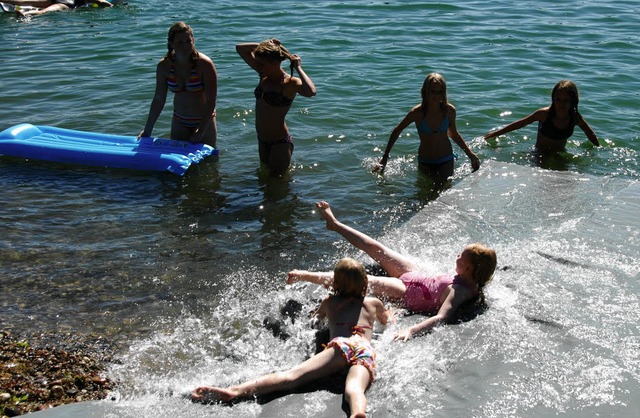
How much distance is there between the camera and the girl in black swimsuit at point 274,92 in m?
7.78

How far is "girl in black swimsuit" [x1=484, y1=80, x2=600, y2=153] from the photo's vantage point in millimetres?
9148

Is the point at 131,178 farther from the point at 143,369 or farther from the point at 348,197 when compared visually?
the point at 143,369

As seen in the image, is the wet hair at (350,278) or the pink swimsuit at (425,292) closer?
the wet hair at (350,278)

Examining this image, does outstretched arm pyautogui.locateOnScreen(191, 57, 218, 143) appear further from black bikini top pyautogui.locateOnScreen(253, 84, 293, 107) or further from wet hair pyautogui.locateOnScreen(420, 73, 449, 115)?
wet hair pyautogui.locateOnScreen(420, 73, 449, 115)

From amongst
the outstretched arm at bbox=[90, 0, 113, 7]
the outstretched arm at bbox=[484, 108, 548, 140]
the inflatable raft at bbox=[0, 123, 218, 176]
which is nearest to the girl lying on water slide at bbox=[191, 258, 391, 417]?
the inflatable raft at bbox=[0, 123, 218, 176]

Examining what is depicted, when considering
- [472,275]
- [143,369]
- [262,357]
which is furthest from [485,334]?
[143,369]

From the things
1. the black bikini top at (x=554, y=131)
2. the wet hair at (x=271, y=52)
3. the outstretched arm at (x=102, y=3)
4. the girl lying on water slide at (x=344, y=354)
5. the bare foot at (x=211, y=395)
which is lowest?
the bare foot at (x=211, y=395)

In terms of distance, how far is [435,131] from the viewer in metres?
8.58

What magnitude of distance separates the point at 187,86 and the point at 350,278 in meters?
4.28

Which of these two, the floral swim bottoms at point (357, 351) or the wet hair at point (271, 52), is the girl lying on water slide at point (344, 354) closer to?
the floral swim bottoms at point (357, 351)

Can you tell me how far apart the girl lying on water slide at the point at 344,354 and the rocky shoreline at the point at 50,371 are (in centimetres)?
84

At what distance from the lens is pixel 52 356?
17.6 ft

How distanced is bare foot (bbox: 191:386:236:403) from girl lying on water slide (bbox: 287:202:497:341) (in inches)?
45.6

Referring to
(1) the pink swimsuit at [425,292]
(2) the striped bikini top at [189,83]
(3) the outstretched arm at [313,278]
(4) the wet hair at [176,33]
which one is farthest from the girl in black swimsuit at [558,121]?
(3) the outstretched arm at [313,278]
